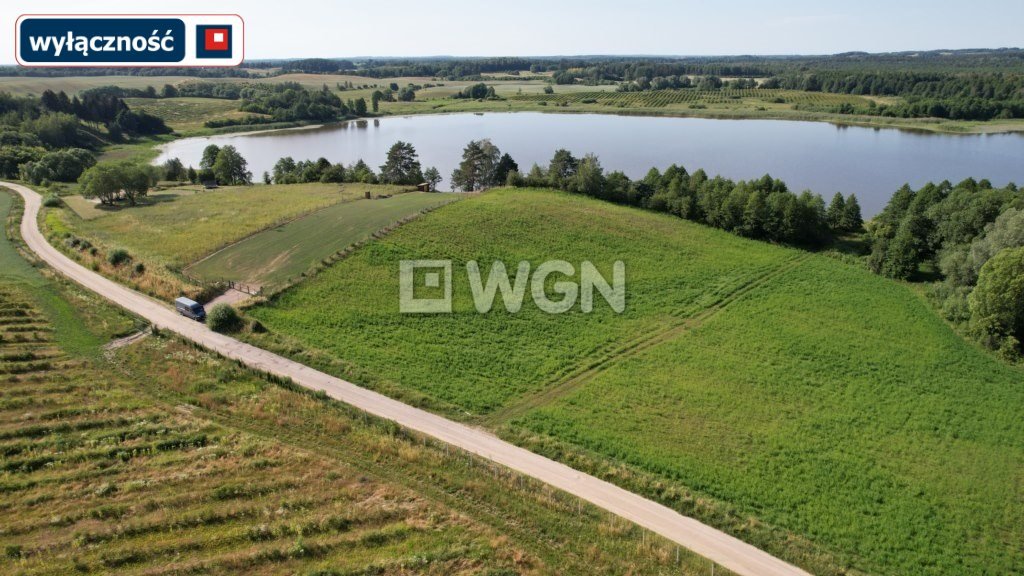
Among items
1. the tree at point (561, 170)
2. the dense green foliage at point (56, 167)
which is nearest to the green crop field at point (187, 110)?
the dense green foliage at point (56, 167)

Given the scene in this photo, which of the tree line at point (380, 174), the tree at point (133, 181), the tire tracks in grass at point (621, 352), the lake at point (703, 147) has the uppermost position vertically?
the lake at point (703, 147)

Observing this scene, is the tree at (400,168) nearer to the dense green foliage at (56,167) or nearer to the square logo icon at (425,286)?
the square logo icon at (425,286)

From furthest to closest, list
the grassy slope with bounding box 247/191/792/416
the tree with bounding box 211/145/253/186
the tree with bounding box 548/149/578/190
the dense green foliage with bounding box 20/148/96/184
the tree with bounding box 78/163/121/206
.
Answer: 1. the tree with bounding box 211/145/253/186
2. the dense green foliage with bounding box 20/148/96/184
3. the tree with bounding box 548/149/578/190
4. the tree with bounding box 78/163/121/206
5. the grassy slope with bounding box 247/191/792/416

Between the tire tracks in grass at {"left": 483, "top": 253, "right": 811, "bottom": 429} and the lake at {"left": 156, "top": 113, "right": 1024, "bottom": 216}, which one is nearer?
→ the tire tracks in grass at {"left": 483, "top": 253, "right": 811, "bottom": 429}

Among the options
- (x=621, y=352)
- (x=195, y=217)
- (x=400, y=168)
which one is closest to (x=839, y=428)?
(x=621, y=352)

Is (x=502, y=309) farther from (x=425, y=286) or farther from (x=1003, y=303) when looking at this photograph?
(x=1003, y=303)

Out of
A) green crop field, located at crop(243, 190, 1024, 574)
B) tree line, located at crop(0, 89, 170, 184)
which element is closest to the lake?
tree line, located at crop(0, 89, 170, 184)

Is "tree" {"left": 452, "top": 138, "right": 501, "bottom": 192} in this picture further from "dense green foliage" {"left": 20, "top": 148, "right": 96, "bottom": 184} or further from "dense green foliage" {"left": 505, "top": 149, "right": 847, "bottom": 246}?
"dense green foliage" {"left": 20, "top": 148, "right": 96, "bottom": 184}
